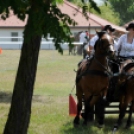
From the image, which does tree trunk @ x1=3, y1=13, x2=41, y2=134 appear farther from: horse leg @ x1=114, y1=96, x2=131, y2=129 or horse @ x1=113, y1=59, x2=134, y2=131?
horse leg @ x1=114, y1=96, x2=131, y2=129

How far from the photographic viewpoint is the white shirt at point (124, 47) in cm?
1094

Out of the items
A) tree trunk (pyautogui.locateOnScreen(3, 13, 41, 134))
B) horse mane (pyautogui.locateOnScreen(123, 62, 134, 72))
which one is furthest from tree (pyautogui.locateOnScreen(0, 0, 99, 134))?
horse mane (pyautogui.locateOnScreen(123, 62, 134, 72))

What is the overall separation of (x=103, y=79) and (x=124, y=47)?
2.97 feet

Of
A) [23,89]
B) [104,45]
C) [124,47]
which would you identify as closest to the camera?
[23,89]

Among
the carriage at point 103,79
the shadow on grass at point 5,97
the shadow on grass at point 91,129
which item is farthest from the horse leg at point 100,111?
the shadow on grass at point 5,97

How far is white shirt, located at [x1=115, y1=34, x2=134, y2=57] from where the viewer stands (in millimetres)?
10938

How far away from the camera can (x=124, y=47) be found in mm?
10984

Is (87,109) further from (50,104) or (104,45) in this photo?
(50,104)

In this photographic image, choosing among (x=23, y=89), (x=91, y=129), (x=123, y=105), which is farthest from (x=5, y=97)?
(x=23, y=89)

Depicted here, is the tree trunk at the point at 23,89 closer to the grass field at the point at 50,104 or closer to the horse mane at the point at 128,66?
the grass field at the point at 50,104

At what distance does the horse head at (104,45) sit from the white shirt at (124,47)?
19.8 inches

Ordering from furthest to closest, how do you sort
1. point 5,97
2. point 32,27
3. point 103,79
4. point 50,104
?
point 5,97
point 50,104
point 103,79
point 32,27

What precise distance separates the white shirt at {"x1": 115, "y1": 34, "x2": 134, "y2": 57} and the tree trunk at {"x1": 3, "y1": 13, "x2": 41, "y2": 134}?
136 inches

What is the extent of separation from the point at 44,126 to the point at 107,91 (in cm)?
157
